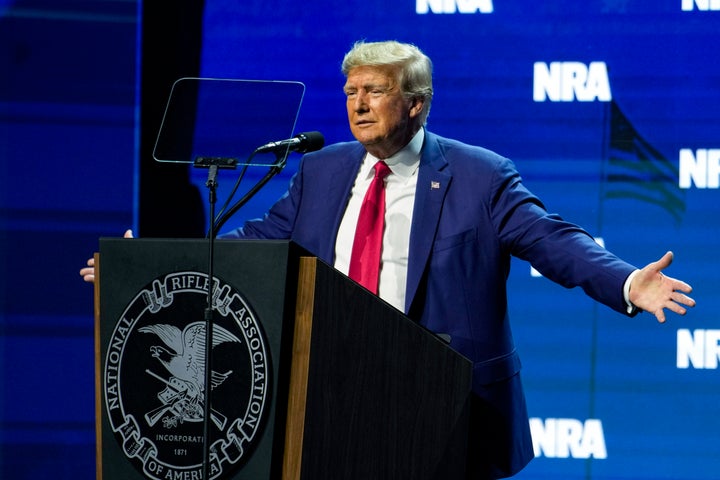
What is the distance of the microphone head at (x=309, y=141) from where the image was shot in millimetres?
2191

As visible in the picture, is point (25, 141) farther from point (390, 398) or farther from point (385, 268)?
A: point (390, 398)

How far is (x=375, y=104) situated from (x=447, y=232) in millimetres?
408

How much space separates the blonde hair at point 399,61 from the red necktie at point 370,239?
0.26 metres

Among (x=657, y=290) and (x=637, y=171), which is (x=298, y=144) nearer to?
(x=657, y=290)

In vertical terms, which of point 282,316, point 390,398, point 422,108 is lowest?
point 390,398

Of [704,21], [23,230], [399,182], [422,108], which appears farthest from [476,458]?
[23,230]

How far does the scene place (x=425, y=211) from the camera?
2.55 m

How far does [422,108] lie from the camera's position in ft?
8.96

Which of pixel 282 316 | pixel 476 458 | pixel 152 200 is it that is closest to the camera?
pixel 282 316

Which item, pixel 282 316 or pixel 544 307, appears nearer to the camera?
pixel 282 316

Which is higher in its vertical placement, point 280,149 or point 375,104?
point 375,104

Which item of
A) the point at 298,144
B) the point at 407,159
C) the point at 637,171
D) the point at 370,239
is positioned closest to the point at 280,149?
the point at 298,144

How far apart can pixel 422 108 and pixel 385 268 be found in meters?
0.49

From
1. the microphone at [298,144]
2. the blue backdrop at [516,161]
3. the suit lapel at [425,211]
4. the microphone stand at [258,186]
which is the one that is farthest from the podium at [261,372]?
the blue backdrop at [516,161]
